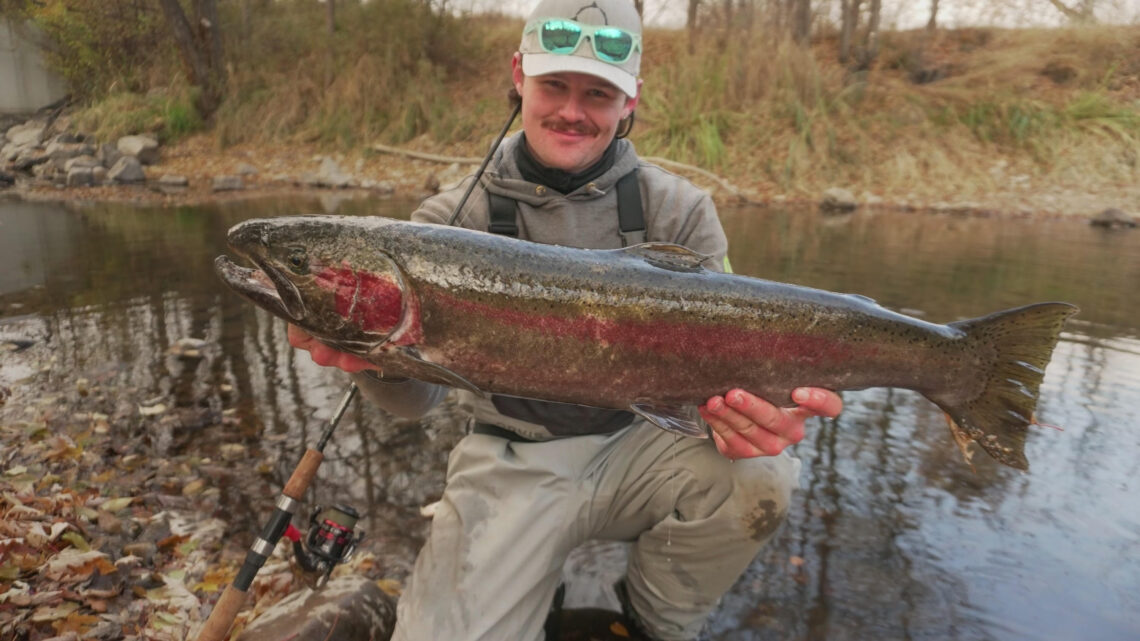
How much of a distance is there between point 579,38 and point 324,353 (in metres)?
1.66

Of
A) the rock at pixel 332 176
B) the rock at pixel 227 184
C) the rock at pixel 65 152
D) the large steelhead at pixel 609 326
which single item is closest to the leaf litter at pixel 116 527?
the large steelhead at pixel 609 326

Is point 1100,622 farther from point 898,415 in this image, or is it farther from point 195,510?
point 195,510

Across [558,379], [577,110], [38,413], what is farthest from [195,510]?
[577,110]

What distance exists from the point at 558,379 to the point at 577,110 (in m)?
1.30

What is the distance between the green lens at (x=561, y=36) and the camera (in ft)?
9.58

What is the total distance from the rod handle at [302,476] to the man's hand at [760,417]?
1627mm

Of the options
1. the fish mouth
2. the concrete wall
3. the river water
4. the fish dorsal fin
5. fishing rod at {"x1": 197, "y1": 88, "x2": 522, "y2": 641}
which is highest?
the concrete wall

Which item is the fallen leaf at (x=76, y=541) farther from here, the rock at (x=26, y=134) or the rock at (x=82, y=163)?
the rock at (x=26, y=134)

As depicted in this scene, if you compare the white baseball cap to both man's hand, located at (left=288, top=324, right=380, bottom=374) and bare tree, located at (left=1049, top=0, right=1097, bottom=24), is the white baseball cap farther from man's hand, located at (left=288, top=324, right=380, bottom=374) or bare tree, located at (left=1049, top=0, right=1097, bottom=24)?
bare tree, located at (left=1049, top=0, right=1097, bottom=24)

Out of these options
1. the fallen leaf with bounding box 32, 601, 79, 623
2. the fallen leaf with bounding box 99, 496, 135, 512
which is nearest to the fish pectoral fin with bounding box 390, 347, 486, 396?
the fallen leaf with bounding box 32, 601, 79, 623

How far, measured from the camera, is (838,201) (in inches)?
630

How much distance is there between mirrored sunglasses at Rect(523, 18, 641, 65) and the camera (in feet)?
9.58

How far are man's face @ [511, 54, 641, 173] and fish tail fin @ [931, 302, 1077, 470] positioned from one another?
163cm

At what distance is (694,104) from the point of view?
59.5 ft
